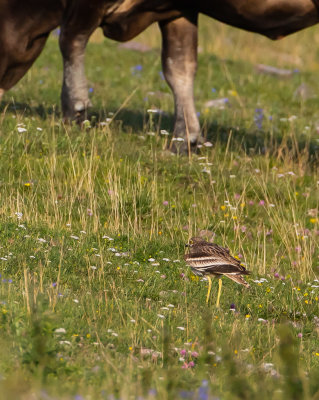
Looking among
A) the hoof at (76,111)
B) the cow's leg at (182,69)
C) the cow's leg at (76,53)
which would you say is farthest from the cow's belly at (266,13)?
the hoof at (76,111)

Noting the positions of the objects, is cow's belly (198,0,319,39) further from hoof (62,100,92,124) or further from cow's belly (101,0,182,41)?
hoof (62,100,92,124)

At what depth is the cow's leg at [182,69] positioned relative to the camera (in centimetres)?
886

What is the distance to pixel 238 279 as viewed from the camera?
514 centimetres

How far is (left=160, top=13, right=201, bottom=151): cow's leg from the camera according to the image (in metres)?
8.86

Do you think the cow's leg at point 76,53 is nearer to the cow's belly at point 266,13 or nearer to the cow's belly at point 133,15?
the cow's belly at point 133,15

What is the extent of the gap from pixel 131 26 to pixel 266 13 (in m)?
1.41

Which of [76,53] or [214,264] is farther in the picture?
[76,53]

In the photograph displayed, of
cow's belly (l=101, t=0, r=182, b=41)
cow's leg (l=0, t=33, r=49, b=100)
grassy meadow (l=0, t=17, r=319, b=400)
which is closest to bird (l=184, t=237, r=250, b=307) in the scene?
grassy meadow (l=0, t=17, r=319, b=400)

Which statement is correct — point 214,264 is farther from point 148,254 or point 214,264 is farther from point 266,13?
point 266,13

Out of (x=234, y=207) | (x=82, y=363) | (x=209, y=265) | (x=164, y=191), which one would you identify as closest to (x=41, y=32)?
(x=164, y=191)

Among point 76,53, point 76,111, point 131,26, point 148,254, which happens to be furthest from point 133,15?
point 148,254

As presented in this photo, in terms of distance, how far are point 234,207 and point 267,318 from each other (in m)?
2.50

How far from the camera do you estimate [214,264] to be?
5.10 m

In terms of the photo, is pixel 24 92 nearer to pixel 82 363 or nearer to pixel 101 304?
pixel 101 304
